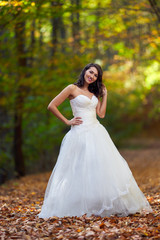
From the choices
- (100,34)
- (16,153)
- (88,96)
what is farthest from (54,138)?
(88,96)

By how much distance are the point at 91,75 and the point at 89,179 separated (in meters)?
1.58

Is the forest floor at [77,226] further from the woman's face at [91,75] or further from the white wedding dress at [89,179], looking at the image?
the woman's face at [91,75]

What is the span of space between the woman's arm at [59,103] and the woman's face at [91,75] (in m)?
0.26

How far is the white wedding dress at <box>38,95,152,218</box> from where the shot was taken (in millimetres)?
4672

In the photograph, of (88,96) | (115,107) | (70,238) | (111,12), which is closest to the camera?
(70,238)

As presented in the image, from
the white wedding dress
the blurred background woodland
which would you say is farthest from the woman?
the blurred background woodland

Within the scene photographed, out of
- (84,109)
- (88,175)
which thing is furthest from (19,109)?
(88,175)

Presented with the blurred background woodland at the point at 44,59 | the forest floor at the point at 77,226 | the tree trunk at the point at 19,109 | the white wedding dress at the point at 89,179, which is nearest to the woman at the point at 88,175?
the white wedding dress at the point at 89,179

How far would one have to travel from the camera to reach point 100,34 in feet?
33.5

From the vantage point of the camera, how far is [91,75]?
5223mm

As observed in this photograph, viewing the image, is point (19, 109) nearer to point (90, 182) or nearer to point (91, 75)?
point (91, 75)

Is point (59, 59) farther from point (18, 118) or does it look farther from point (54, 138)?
point (54, 138)

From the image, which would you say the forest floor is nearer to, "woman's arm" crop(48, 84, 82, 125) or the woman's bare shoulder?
"woman's arm" crop(48, 84, 82, 125)

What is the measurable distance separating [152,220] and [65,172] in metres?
1.36
